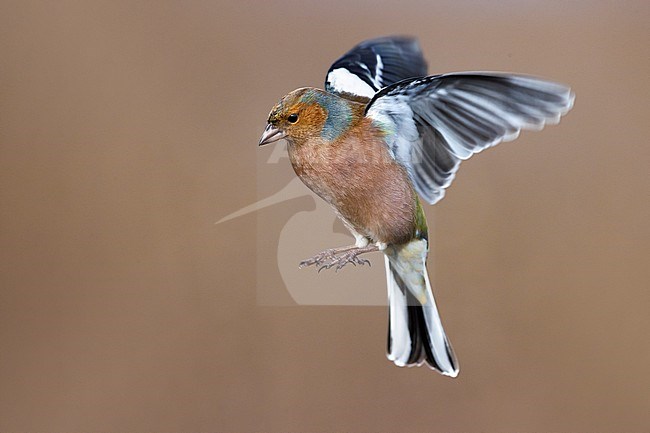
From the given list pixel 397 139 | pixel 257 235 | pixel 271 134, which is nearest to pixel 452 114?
pixel 397 139

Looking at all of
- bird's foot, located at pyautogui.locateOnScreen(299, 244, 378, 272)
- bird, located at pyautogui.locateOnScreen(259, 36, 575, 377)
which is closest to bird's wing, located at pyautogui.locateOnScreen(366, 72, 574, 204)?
bird, located at pyautogui.locateOnScreen(259, 36, 575, 377)

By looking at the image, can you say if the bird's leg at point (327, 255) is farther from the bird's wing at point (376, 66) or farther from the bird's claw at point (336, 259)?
the bird's wing at point (376, 66)

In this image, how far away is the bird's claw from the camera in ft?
2.70

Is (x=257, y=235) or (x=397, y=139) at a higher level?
(x=397, y=139)

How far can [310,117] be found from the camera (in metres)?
0.76

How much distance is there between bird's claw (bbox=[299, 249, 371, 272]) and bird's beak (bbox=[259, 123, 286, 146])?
169 mm

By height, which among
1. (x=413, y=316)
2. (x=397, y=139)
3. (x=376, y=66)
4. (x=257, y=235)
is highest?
(x=376, y=66)

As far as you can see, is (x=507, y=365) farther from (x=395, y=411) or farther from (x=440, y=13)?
(x=440, y=13)

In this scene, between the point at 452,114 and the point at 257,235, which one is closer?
the point at 452,114

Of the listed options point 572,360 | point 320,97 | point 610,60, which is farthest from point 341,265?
point 610,60

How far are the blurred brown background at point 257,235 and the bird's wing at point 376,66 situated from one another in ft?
0.07

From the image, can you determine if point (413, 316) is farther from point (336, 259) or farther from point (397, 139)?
point (397, 139)

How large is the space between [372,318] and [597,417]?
37 cm

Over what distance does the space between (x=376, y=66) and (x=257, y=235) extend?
0.96 ft
